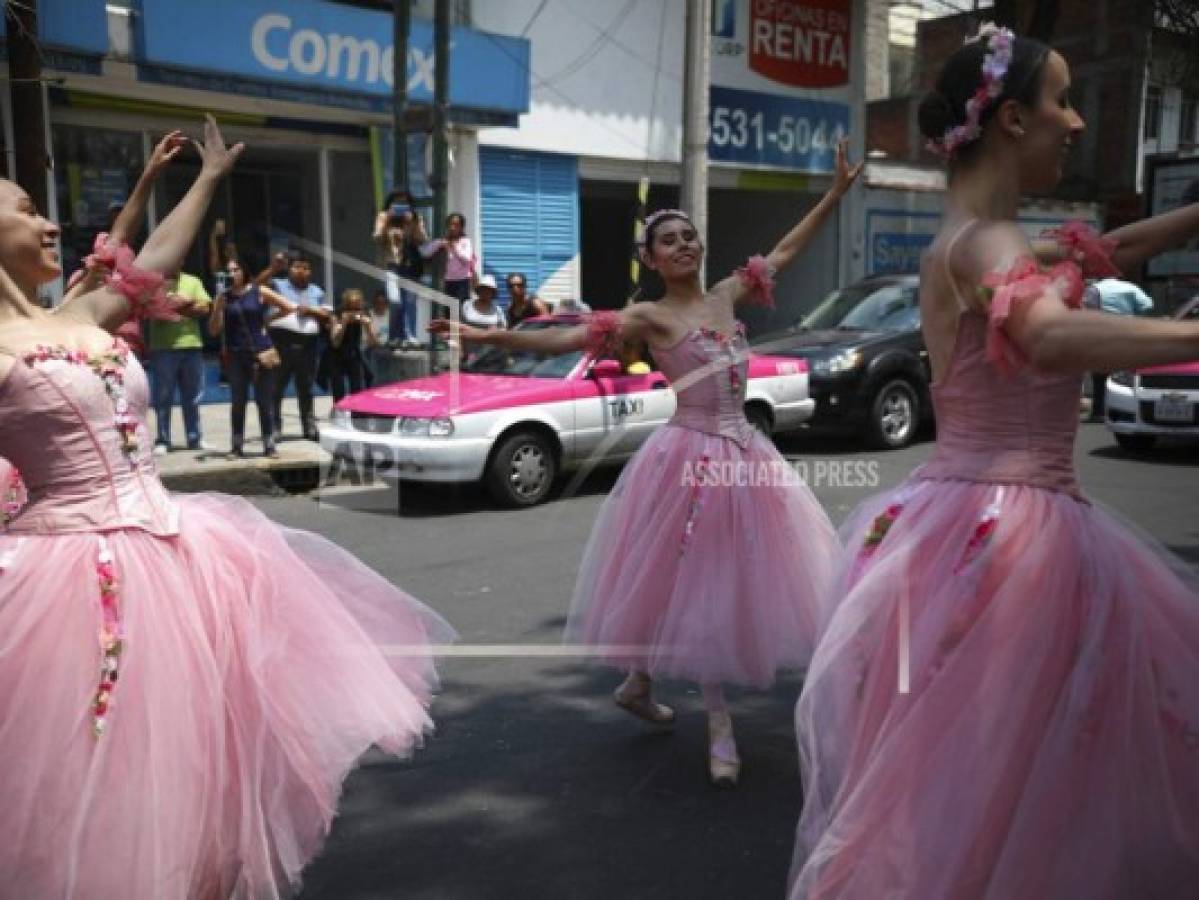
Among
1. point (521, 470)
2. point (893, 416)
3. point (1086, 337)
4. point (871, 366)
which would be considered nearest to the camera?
point (1086, 337)

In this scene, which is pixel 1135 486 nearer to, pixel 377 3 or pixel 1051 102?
pixel 1051 102

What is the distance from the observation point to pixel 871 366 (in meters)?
12.0

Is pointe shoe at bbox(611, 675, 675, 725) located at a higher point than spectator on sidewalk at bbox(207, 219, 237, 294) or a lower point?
lower

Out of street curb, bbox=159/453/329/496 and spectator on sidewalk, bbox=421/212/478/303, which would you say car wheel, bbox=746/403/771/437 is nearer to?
street curb, bbox=159/453/329/496

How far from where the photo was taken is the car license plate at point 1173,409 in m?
10.8

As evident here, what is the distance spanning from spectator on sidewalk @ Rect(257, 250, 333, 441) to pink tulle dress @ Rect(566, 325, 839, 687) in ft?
24.4

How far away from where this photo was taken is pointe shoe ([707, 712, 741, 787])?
4059 mm

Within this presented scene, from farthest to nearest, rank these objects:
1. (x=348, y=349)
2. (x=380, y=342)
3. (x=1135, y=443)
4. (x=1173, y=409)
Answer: (x=380, y=342) → (x=348, y=349) → (x=1135, y=443) → (x=1173, y=409)

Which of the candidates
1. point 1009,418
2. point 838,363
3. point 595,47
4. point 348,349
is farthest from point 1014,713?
point 595,47

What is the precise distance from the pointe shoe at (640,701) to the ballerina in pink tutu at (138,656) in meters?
1.43

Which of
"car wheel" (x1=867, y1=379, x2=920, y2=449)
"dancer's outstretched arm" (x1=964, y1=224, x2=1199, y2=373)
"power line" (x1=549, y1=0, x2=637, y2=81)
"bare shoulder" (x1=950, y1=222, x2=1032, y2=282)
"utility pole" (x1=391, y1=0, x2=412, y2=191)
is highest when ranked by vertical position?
"power line" (x1=549, y1=0, x2=637, y2=81)

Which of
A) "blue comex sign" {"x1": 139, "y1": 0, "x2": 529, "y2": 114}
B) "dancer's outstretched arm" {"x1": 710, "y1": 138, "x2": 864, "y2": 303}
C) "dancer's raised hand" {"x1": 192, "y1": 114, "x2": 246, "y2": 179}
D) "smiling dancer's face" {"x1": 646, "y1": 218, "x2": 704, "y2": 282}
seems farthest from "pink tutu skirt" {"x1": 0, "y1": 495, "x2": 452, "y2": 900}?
"blue comex sign" {"x1": 139, "y1": 0, "x2": 529, "y2": 114}

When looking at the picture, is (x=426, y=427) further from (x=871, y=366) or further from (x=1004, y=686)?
(x=1004, y=686)

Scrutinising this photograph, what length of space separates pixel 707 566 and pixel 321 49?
11106 millimetres
